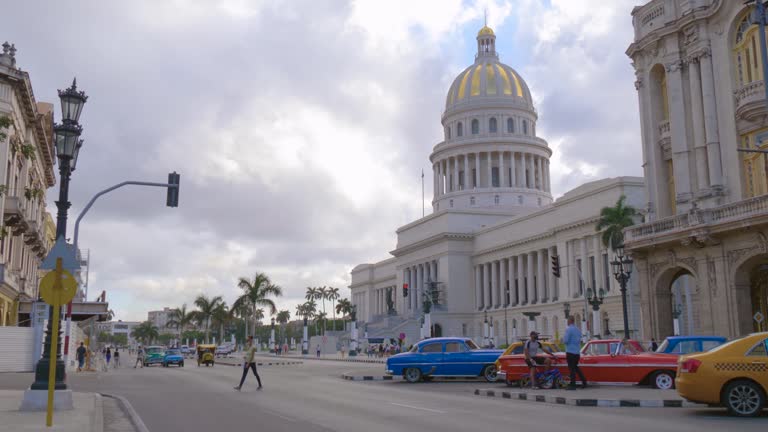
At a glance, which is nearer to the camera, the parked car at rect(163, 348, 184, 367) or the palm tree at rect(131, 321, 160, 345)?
the parked car at rect(163, 348, 184, 367)

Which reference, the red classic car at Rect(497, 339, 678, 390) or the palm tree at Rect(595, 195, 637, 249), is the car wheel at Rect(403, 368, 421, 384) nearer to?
the red classic car at Rect(497, 339, 678, 390)

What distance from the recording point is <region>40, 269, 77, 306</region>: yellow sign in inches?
483

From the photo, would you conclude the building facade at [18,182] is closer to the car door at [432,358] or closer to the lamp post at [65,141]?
the lamp post at [65,141]

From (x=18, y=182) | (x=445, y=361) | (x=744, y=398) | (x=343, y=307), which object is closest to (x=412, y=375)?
(x=445, y=361)

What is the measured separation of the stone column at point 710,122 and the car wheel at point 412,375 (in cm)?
1462

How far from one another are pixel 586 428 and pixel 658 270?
2080 cm

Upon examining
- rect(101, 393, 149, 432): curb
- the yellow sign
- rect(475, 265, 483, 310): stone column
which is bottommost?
rect(101, 393, 149, 432): curb

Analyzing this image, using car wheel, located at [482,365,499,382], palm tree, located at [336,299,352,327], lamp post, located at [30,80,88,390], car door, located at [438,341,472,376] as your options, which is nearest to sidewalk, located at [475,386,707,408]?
car wheel, located at [482,365,499,382]

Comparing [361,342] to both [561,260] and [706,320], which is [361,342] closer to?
[561,260]

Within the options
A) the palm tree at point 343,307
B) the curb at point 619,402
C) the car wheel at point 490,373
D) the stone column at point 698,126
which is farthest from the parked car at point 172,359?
the palm tree at point 343,307

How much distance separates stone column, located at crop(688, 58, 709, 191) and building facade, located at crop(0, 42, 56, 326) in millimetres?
27694

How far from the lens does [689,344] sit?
68.6 ft

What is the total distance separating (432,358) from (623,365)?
27.3 ft

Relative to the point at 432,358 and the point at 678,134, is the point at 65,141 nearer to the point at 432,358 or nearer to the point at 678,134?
the point at 432,358
